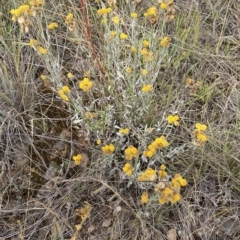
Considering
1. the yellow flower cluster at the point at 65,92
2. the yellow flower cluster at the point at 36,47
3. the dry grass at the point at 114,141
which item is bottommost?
the dry grass at the point at 114,141

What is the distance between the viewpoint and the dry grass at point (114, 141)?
4.48 feet

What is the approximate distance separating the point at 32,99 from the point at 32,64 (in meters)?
0.15

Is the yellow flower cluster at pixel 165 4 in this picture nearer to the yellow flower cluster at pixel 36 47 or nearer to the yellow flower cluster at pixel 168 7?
the yellow flower cluster at pixel 168 7

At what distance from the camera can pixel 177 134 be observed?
1.53 metres

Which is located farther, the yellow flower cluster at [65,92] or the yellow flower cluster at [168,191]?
the yellow flower cluster at [65,92]

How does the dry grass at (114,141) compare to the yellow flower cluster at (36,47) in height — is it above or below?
below

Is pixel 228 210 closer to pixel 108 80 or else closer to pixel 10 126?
pixel 108 80

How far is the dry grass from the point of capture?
137 centimetres

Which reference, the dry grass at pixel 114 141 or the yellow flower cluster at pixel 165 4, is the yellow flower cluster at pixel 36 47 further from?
the yellow flower cluster at pixel 165 4

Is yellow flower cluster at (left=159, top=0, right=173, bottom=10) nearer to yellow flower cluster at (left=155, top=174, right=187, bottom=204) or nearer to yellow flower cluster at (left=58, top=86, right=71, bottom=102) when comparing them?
yellow flower cluster at (left=58, top=86, right=71, bottom=102)

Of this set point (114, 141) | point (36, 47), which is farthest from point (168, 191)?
point (36, 47)

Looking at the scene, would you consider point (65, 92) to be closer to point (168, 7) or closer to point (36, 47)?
point (36, 47)

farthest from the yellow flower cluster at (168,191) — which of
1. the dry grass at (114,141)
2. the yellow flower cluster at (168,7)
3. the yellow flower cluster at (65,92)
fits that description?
the yellow flower cluster at (168,7)

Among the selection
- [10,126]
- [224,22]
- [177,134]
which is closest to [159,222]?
[177,134]
